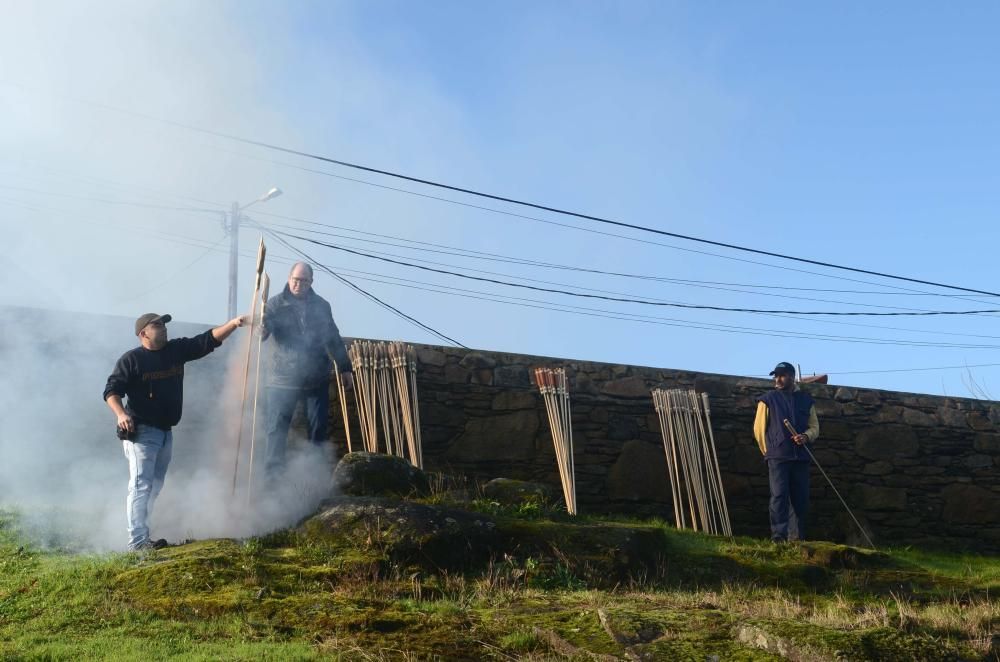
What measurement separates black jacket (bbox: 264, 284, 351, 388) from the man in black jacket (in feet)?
3.24

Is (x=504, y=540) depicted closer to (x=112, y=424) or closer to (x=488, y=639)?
(x=488, y=639)

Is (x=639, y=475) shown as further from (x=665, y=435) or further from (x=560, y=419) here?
(x=560, y=419)

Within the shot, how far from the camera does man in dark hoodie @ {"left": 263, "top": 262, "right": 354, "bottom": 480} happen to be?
311 inches

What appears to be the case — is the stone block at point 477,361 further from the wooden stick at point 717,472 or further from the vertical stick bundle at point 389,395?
the wooden stick at point 717,472

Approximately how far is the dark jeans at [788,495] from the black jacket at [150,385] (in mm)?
4846

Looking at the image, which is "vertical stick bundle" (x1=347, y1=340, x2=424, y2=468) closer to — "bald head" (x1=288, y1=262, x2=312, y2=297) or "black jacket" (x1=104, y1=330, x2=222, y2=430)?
"bald head" (x1=288, y1=262, x2=312, y2=297)

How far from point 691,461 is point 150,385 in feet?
16.7

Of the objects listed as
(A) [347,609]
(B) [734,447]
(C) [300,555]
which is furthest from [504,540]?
(B) [734,447]

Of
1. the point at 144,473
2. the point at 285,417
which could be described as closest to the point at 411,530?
the point at 144,473

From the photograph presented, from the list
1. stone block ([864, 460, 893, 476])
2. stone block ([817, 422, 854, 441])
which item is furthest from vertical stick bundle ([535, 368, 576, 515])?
stone block ([864, 460, 893, 476])

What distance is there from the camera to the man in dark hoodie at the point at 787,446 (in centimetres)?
899

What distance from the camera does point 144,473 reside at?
6.56 meters

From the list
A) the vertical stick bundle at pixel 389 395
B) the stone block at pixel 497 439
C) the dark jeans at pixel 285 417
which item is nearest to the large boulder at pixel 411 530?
the dark jeans at pixel 285 417

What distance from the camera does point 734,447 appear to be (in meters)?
10.5
